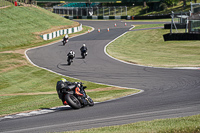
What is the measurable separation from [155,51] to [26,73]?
17.7 metres

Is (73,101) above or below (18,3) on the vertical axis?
below

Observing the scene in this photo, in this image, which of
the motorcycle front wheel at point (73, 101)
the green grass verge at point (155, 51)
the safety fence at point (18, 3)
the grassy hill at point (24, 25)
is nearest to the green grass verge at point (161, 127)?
the motorcycle front wheel at point (73, 101)

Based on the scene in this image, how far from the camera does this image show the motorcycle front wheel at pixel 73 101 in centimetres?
1293

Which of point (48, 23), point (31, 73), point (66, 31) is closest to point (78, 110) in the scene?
point (31, 73)

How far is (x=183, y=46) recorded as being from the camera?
42500 mm

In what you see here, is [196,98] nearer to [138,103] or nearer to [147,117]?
[138,103]

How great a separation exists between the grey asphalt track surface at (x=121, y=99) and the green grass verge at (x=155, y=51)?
2543 millimetres

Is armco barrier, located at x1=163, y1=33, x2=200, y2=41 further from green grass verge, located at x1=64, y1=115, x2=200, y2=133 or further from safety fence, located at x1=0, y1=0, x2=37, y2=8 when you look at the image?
safety fence, located at x1=0, y1=0, x2=37, y2=8

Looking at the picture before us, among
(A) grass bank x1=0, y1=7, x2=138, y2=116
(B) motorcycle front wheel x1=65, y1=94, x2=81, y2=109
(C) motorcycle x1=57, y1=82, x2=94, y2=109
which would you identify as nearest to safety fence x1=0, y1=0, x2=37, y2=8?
(A) grass bank x1=0, y1=7, x2=138, y2=116

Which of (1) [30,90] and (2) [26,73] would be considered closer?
(1) [30,90]

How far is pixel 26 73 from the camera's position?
2855cm

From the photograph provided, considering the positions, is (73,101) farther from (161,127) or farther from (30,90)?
(30,90)

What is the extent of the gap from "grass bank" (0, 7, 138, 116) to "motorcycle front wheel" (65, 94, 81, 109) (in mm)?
1915

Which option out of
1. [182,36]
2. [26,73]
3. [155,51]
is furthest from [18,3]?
[26,73]
